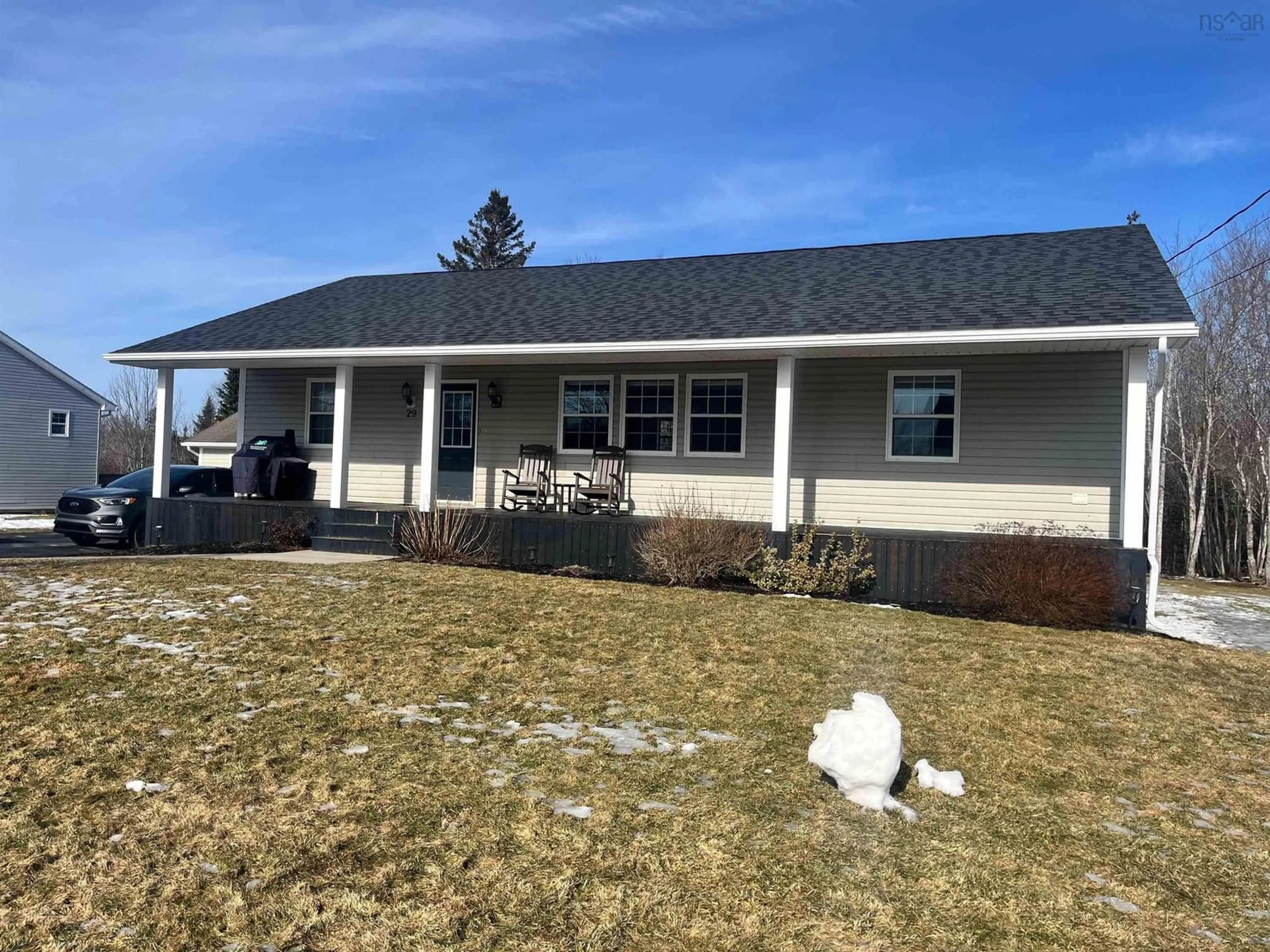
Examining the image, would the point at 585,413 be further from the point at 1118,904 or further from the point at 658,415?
the point at 1118,904

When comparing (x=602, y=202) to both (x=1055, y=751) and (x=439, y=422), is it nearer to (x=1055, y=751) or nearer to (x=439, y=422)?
(x=439, y=422)

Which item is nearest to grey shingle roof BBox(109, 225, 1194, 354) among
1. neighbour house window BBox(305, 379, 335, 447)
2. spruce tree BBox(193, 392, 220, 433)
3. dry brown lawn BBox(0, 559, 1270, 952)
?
neighbour house window BBox(305, 379, 335, 447)

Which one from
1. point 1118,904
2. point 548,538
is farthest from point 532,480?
point 1118,904

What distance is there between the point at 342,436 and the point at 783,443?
6.23m

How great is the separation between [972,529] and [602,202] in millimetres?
16352

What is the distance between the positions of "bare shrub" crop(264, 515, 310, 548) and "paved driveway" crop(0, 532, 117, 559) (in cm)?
202

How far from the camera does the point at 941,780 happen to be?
13.2ft

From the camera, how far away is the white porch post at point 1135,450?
879cm

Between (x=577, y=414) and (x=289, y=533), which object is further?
(x=577, y=414)

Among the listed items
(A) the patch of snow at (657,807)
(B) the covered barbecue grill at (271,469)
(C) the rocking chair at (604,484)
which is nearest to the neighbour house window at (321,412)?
(B) the covered barbecue grill at (271,469)

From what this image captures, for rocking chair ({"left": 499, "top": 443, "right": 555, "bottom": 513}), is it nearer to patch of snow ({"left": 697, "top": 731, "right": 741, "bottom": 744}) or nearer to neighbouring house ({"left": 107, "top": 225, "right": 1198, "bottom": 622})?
neighbouring house ({"left": 107, "top": 225, "right": 1198, "bottom": 622})

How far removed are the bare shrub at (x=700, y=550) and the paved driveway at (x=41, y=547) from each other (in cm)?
736

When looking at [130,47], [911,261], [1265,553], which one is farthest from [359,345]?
[1265,553]

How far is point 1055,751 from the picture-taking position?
4676mm
